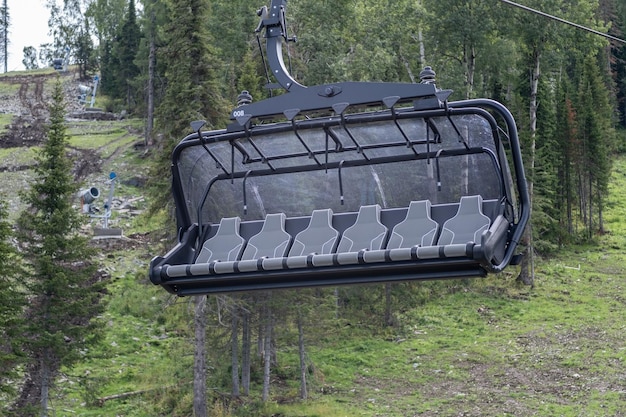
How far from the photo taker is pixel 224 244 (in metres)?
12.8

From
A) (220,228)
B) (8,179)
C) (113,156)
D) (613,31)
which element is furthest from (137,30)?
(220,228)

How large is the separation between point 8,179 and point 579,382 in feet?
111

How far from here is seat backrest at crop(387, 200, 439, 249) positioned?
11797 millimetres

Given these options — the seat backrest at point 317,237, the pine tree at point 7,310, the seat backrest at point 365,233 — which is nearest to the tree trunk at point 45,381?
the pine tree at point 7,310

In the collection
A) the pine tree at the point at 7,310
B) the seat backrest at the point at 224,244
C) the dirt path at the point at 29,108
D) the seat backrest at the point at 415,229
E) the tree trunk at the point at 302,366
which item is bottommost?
the tree trunk at the point at 302,366

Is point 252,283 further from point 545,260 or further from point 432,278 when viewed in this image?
point 545,260

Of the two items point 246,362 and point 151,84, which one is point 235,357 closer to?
point 246,362

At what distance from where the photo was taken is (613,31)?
85625 millimetres

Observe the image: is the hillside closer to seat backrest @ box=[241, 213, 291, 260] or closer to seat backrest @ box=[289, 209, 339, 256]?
seat backrest @ box=[241, 213, 291, 260]

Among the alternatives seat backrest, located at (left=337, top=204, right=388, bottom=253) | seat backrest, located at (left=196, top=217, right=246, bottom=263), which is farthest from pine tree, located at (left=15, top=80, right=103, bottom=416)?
seat backrest, located at (left=337, top=204, right=388, bottom=253)

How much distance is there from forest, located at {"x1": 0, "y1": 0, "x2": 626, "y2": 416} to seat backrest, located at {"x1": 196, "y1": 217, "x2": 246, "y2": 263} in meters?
5.12

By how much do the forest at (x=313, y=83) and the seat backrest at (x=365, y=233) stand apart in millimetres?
4008

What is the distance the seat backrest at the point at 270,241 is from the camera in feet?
41.0

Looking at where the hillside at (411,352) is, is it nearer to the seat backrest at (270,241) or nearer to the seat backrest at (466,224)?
the seat backrest at (270,241)
